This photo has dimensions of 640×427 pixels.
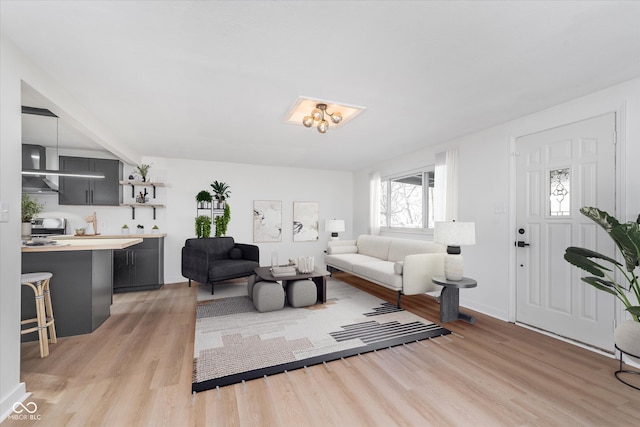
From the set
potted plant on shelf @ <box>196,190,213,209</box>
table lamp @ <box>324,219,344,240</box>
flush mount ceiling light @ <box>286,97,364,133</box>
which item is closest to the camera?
flush mount ceiling light @ <box>286,97,364,133</box>

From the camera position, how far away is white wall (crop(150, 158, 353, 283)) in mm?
5551

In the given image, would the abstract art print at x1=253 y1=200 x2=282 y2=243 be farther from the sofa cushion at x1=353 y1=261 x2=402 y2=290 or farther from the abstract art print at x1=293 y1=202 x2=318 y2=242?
the sofa cushion at x1=353 y1=261 x2=402 y2=290

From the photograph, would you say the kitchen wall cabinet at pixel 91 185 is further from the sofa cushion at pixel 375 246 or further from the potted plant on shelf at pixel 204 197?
the sofa cushion at pixel 375 246

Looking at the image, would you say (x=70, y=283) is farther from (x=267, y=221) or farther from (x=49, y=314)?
(x=267, y=221)

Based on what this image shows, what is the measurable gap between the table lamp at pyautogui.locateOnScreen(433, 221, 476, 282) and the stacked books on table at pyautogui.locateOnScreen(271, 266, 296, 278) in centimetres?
201

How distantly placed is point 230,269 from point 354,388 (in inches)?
119

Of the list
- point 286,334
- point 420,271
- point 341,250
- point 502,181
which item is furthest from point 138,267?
point 502,181

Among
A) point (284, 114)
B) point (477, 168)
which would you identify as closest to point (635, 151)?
point (477, 168)

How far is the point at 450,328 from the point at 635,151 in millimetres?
2425

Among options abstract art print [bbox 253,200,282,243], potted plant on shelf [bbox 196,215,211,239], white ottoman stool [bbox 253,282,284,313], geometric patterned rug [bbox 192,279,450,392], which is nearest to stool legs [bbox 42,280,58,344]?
geometric patterned rug [bbox 192,279,450,392]

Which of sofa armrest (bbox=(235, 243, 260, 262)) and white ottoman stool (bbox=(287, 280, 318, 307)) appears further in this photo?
sofa armrest (bbox=(235, 243, 260, 262))

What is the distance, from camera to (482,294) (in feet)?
12.5

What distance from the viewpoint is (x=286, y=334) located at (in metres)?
2.98

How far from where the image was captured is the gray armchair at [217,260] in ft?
14.6
